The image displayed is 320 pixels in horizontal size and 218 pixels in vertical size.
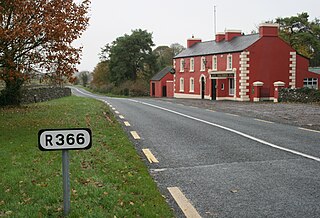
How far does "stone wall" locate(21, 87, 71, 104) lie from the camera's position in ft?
91.7

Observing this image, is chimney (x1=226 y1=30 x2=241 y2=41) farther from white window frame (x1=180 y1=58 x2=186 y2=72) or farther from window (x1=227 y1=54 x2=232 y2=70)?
white window frame (x1=180 y1=58 x2=186 y2=72)

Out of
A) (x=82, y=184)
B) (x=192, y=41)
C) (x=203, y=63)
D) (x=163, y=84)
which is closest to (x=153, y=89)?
(x=163, y=84)

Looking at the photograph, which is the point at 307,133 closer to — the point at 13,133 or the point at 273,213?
the point at 273,213

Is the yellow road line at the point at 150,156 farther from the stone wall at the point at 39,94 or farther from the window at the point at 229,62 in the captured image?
the window at the point at 229,62

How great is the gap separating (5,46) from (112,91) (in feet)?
205

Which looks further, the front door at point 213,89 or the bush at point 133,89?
the bush at point 133,89

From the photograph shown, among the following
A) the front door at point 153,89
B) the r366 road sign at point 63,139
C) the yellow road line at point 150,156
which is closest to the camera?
the r366 road sign at point 63,139

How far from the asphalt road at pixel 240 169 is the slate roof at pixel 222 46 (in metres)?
28.7

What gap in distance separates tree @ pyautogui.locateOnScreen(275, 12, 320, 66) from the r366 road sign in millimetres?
55203

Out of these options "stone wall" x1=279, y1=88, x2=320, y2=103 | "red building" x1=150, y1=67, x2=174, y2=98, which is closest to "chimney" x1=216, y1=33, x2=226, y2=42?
"red building" x1=150, y1=67, x2=174, y2=98

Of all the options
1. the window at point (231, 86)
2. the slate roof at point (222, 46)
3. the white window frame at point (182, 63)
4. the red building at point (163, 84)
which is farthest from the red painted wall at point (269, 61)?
the red building at point (163, 84)

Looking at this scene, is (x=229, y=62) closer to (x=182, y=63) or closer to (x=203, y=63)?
(x=203, y=63)

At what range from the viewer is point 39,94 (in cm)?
3188

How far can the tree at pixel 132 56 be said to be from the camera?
2822 inches
